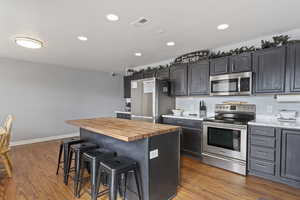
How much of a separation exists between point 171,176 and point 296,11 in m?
2.83

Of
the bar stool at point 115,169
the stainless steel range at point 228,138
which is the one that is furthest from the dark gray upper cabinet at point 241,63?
the bar stool at point 115,169

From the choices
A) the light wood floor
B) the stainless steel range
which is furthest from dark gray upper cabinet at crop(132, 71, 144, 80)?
the light wood floor

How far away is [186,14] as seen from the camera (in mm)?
2027

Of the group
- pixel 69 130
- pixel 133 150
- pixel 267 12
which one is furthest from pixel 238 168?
pixel 69 130

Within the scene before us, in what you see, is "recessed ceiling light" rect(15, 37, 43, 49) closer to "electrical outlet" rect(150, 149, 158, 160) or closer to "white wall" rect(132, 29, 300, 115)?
"electrical outlet" rect(150, 149, 158, 160)

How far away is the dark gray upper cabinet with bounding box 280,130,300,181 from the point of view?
83.8 inches

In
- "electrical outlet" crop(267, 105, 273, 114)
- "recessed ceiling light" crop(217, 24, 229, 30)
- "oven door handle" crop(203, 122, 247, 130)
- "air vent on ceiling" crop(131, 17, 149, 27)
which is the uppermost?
"recessed ceiling light" crop(217, 24, 229, 30)

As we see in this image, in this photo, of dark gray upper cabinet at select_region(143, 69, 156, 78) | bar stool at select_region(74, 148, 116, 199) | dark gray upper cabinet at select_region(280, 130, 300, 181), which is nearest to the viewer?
bar stool at select_region(74, 148, 116, 199)

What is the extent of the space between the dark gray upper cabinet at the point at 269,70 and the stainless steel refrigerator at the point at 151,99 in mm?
1990

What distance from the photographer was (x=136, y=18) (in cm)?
212

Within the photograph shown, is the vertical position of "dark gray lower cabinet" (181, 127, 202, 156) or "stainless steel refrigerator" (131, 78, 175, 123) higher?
"stainless steel refrigerator" (131, 78, 175, 123)

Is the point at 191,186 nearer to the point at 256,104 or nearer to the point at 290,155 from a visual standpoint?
the point at 290,155

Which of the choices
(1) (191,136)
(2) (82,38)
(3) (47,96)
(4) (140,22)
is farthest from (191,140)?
(3) (47,96)

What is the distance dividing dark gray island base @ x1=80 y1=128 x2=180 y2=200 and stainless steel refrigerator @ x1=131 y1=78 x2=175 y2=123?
1767mm
